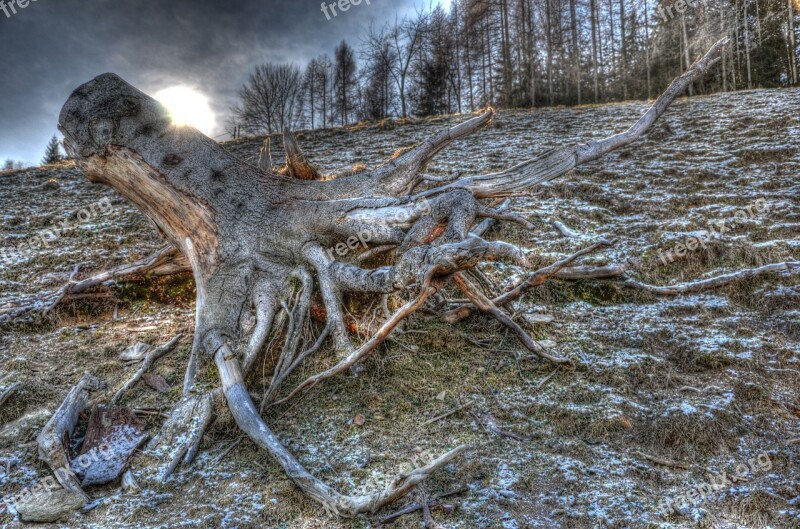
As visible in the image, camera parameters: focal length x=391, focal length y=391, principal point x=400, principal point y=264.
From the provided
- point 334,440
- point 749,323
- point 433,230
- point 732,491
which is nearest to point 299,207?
point 433,230

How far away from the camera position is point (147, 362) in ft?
12.7

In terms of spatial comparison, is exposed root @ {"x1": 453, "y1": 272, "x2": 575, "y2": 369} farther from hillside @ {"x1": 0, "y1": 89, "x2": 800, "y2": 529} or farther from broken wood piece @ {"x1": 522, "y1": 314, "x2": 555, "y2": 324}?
broken wood piece @ {"x1": 522, "y1": 314, "x2": 555, "y2": 324}

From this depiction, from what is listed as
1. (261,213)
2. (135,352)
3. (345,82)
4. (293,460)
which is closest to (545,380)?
(293,460)

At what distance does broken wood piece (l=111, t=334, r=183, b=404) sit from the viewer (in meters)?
3.48

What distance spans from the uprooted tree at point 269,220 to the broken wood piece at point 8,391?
162cm

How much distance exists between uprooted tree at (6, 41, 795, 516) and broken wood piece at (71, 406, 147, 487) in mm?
294

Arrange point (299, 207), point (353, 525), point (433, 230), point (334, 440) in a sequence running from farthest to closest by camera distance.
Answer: point (299, 207)
point (433, 230)
point (334, 440)
point (353, 525)

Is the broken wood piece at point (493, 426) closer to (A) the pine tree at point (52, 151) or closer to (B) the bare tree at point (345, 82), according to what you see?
(B) the bare tree at point (345, 82)

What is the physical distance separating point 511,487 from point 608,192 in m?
7.43

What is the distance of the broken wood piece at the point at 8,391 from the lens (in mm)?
3430

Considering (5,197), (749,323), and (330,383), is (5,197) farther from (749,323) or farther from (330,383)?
(749,323)

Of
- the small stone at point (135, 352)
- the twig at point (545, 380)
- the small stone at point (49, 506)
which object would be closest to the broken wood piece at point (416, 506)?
the twig at point (545, 380)

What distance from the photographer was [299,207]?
417 centimetres

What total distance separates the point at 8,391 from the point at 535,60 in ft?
101
